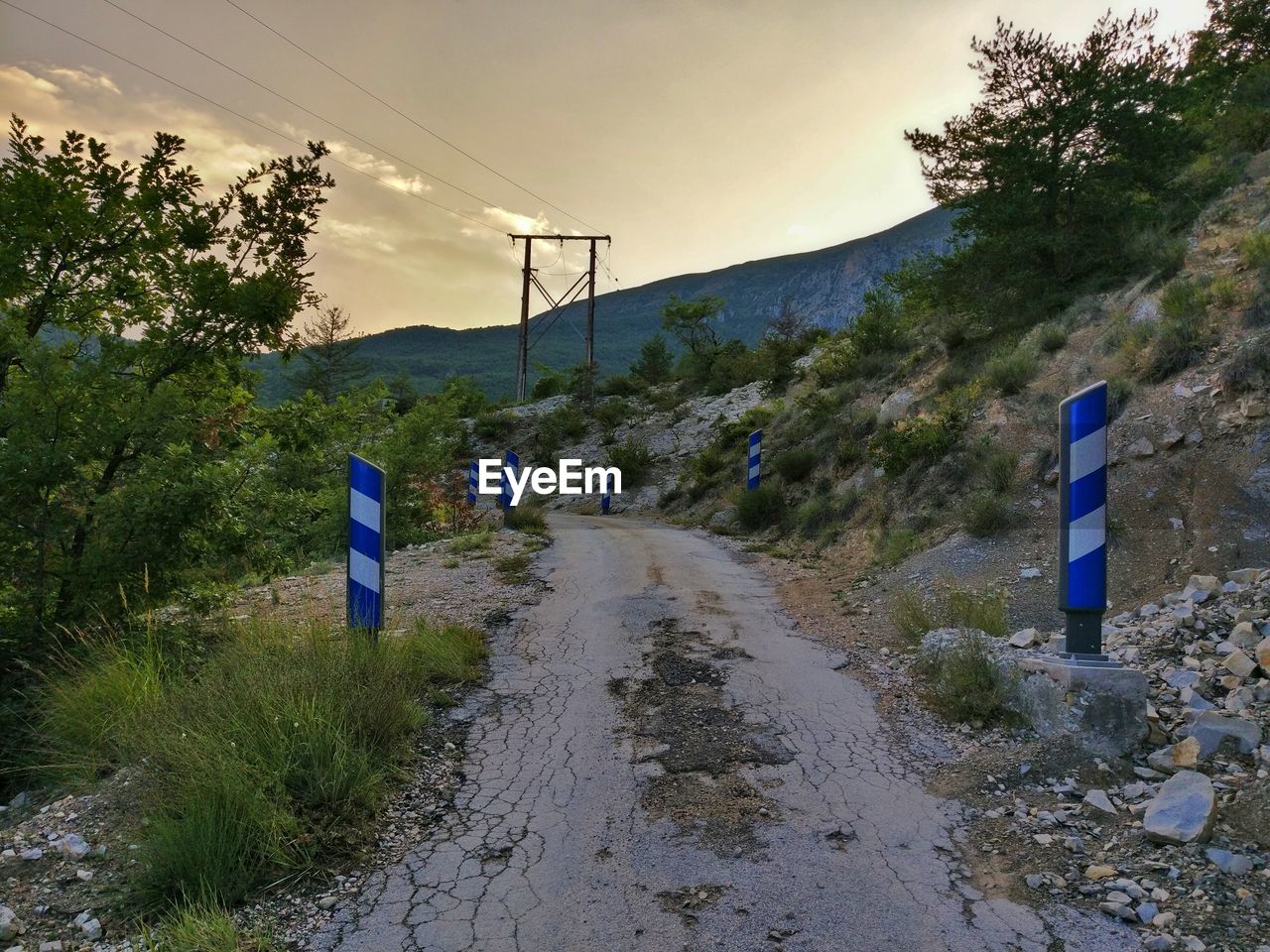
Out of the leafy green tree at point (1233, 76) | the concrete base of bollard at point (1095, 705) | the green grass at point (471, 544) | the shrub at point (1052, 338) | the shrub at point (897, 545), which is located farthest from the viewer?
the leafy green tree at point (1233, 76)

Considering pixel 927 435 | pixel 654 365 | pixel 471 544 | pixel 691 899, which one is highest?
pixel 654 365

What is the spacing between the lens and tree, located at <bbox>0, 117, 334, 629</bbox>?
4.85 meters

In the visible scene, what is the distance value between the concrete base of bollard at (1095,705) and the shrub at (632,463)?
72.9ft

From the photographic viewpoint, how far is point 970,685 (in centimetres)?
444

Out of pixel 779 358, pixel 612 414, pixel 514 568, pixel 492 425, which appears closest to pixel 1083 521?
pixel 514 568

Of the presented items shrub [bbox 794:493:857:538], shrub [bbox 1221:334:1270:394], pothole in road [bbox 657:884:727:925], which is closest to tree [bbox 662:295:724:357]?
shrub [bbox 794:493:857:538]

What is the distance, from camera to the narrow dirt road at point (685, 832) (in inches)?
98.0

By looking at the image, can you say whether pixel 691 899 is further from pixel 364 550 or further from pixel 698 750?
pixel 364 550

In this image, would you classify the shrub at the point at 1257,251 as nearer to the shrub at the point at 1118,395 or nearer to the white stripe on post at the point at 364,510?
the shrub at the point at 1118,395

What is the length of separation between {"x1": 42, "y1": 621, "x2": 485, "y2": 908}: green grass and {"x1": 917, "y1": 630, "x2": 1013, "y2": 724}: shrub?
330cm

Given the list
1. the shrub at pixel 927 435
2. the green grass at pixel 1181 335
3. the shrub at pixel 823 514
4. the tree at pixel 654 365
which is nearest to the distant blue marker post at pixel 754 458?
the shrub at pixel 823 514

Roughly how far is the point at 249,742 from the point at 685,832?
6.71ft

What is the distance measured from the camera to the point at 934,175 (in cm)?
1393

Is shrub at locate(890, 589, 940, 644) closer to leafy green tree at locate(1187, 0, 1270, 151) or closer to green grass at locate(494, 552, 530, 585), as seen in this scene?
green grass at locate(494, 552, 530, 585)
